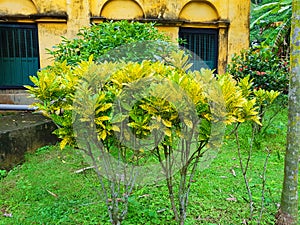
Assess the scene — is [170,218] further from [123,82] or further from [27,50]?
[27,50]

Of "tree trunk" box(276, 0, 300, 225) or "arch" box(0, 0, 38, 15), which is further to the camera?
"arch" box(0, 0, 38, 15)

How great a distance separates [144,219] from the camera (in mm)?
3012

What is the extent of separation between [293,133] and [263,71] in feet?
11.1

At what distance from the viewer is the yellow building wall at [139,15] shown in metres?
6.84

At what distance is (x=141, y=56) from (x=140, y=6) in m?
3.62

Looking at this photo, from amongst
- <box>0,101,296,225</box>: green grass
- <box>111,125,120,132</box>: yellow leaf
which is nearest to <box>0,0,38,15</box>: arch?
<box>0,101,296,225</box>: green grass

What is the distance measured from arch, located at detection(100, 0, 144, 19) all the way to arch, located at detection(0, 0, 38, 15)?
1512mm

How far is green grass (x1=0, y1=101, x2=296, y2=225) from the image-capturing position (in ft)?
10.0

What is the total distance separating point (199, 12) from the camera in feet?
25.1

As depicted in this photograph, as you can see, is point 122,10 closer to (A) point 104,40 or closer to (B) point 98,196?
(A) point 104,40

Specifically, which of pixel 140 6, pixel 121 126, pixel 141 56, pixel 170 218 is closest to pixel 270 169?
pixel 170 218

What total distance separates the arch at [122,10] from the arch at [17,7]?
151 centimetres

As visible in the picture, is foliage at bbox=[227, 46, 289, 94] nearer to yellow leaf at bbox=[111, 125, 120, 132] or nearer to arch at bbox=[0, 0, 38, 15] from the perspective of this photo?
yellow leaf at bbox=[111, 125, 120, 132]

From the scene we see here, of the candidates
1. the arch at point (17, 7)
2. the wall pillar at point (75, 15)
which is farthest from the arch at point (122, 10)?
the arch at point (17, 7)
